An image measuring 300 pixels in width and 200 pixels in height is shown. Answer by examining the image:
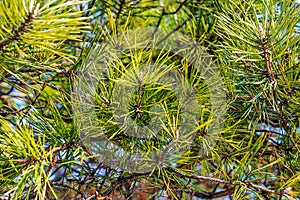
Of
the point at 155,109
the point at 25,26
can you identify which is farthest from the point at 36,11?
the point at 155,109

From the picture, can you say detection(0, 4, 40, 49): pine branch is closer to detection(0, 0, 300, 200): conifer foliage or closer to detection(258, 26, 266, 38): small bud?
detection(0, 0, 300, 200): conifer foliage

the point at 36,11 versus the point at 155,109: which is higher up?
the point at 36,11

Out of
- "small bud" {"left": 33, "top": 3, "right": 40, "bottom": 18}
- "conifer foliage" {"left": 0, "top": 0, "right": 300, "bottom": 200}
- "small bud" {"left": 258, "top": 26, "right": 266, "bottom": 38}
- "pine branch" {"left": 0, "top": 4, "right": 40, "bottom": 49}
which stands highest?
"small bud" {"left": 33, "top": 3, "right": 40, "bottom": 18}

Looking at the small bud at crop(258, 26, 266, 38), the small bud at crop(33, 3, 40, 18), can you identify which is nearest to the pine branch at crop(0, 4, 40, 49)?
the small bud at crop(33, 3, 40, 18)

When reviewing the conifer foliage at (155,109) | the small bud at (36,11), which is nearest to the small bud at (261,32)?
the conifer foliage at (155,109)

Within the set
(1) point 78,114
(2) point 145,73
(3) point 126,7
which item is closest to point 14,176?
(1) point 78,114

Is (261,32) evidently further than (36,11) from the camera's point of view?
Yes

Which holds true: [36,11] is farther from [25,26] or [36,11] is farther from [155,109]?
[155,109]

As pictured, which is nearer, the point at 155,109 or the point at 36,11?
the point at 36,11

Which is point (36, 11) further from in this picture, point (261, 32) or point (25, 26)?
point (261, 32)

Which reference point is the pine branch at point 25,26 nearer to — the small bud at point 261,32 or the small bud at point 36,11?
the small bud at point 36,11

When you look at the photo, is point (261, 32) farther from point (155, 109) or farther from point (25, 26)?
point (25, 26)

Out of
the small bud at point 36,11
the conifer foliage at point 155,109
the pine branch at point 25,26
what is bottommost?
the conifer foliage at point 155,109
